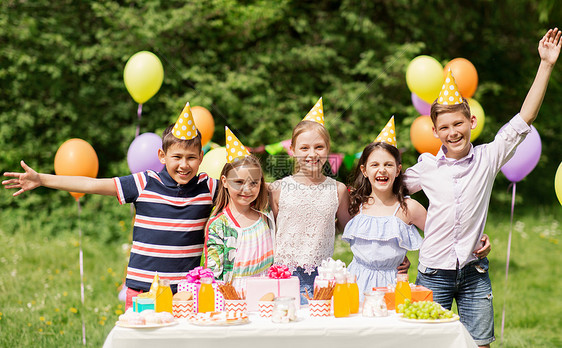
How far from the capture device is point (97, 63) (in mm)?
8773

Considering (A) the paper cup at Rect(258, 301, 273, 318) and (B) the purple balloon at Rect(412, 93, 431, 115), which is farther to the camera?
(B) the purple balloon at Rect(412, 93, 431, 115)

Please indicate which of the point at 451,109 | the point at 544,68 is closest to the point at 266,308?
the point at 451,109

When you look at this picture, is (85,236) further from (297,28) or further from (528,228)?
(528,228)

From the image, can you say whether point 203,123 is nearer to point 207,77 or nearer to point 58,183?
point 58,183

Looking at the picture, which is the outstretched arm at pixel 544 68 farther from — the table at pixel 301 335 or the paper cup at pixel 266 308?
the paper cup at pixel 266 308

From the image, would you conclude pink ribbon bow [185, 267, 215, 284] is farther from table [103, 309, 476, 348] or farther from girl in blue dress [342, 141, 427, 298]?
A: girl in blue dress [342, 141, 427, 298]

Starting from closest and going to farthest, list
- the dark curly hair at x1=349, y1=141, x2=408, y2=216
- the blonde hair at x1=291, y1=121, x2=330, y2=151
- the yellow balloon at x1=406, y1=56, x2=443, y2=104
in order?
the dark curly hair at x1=349, y1=141, x2=408, y2=216
the blonde hair at x1=291, y1=121, x2=330, y2=151
the yellow balloon at x1=406, y1=56, x2=443, y2=104

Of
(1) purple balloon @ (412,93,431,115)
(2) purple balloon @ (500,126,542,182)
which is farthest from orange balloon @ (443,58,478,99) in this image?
(2) purple balloon @ (500,126,542,182)

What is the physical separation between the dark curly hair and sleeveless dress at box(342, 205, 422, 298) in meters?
0.14

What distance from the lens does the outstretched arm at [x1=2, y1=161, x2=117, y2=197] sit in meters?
2.85

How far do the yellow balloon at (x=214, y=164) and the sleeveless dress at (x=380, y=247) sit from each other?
52.3 inches

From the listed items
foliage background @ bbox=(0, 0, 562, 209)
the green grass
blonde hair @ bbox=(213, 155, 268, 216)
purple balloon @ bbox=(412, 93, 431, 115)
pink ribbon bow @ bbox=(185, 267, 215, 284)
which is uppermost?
foliage background @ bbox=(0, 0, 562, 209)

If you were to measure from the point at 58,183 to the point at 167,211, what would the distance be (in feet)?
1.93

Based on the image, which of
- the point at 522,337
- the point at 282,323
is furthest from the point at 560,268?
the point at 282,323
